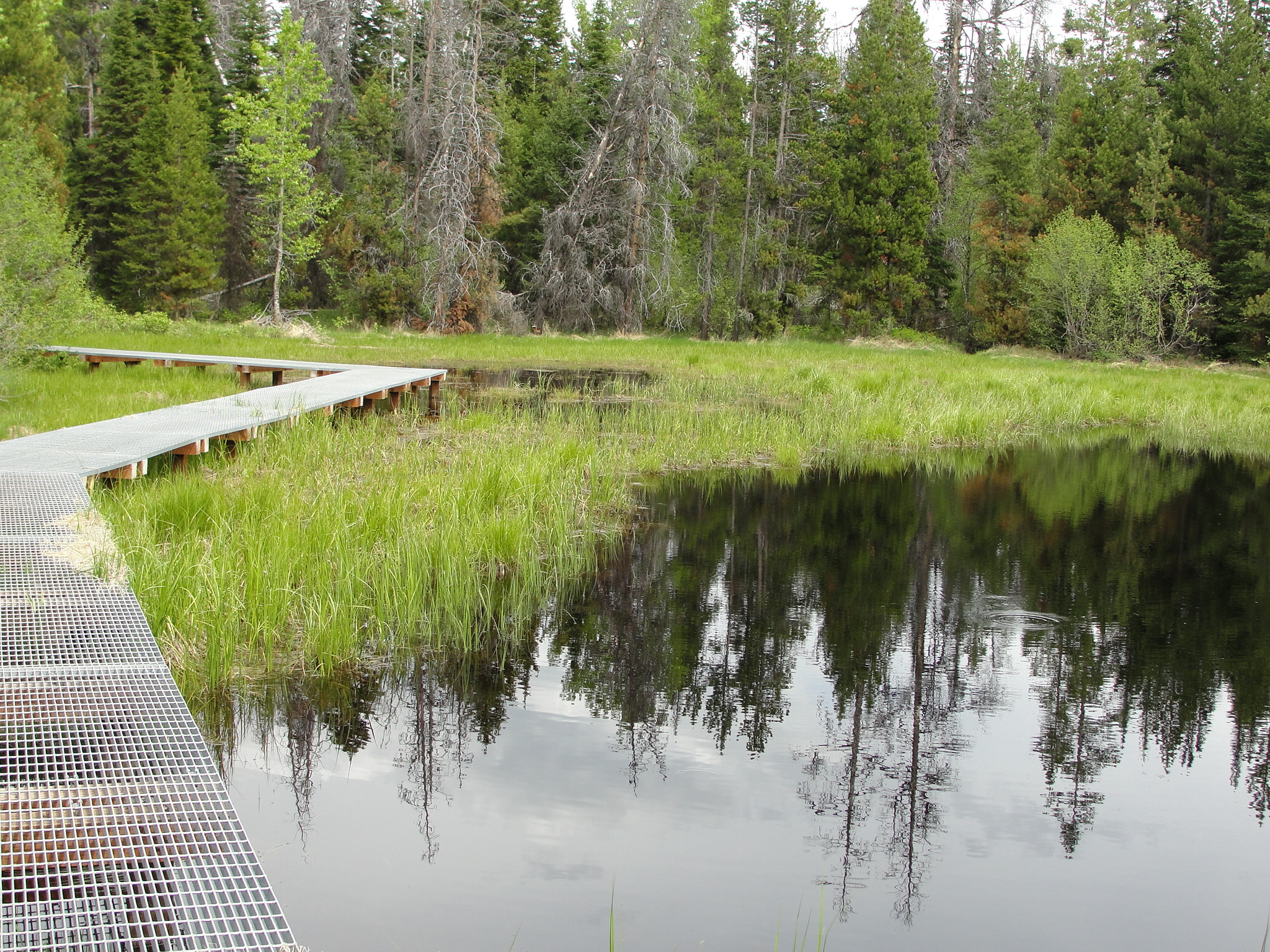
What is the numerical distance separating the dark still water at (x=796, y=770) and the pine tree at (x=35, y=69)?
2661cm

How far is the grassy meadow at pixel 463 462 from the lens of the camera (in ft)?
18.5

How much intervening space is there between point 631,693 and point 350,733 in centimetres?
150

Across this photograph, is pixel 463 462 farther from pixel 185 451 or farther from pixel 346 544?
pixel 346 544

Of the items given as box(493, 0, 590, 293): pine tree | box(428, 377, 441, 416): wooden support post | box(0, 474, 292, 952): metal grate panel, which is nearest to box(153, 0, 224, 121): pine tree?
box(493, 0, 590, 293): pine tree

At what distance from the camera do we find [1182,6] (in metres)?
34.2

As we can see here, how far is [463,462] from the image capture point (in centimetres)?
921

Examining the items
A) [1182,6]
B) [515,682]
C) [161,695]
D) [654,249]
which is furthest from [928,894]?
[1182,6]

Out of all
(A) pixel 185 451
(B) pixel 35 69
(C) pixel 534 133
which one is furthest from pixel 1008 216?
(A) pixel 185 451

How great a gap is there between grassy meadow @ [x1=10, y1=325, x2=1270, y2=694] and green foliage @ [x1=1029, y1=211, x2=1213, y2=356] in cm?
694

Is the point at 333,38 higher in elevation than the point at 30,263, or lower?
higher

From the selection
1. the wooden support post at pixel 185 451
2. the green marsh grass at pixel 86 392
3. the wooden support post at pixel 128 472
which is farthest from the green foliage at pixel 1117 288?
the wooden support post at pixel 128 472

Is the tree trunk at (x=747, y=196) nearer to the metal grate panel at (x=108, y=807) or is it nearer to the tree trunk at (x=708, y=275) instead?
the tree trunk at (x=708, y=275)

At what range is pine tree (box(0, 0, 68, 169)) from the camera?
90.0ft

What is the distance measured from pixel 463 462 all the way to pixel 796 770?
5200mm
